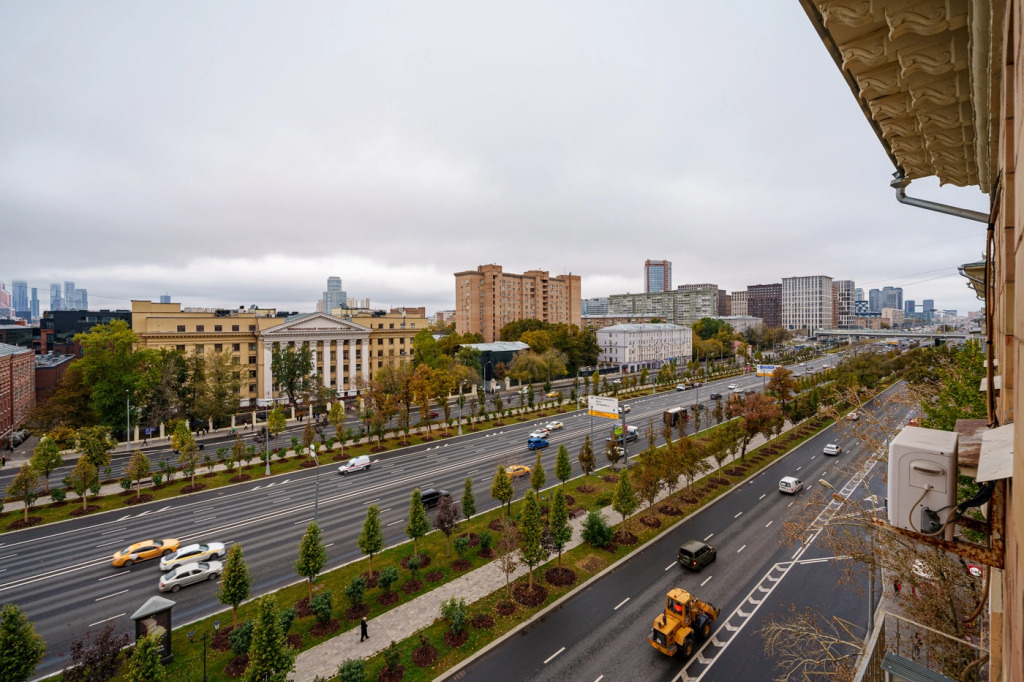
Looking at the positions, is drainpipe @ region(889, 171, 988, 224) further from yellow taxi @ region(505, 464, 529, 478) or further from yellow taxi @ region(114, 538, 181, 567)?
yellow taxi @ region(114, 538, 181, 567)

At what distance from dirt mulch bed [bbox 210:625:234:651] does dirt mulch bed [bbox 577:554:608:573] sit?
1494cm

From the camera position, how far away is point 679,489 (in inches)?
1224

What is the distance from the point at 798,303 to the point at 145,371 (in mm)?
214460

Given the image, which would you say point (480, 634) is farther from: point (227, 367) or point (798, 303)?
point (798, 303)

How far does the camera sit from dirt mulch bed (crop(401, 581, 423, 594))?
65.3ft

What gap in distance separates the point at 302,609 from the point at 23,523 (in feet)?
76.4

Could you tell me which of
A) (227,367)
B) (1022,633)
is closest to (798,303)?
(227,367)

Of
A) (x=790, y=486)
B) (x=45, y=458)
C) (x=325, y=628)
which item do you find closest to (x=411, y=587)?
(x=325, y=628)

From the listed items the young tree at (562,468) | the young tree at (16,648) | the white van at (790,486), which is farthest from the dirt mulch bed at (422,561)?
the white van at (790,486)

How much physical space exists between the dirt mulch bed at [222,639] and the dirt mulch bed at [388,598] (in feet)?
18.2

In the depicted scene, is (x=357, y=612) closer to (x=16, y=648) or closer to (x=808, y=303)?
(x=16, y=648)

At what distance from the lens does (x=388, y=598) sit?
63.2 feet

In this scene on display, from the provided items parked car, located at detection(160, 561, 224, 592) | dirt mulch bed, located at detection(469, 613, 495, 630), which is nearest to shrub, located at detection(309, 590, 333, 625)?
dirt mulch bed, located at detection(469, 613, 495, 630)

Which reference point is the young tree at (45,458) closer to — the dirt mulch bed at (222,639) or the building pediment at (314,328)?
the dirt mulch bed at (222,639)
